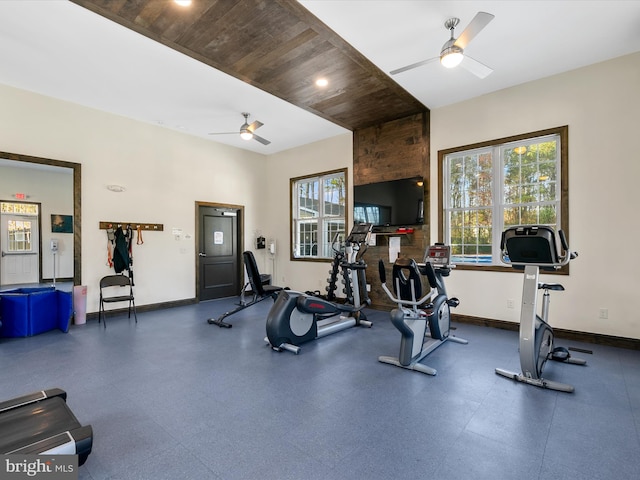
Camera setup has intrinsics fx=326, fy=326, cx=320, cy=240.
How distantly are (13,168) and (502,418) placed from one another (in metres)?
8.54

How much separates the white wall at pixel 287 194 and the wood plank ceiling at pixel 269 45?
1.66m

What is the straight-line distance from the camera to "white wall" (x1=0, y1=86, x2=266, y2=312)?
4.88 m

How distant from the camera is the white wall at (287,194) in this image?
679 centimetres

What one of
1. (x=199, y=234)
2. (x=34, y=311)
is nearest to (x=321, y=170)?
(x=199, y=234)

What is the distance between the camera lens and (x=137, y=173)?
19.4ft

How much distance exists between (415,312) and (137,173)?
537 centimetres

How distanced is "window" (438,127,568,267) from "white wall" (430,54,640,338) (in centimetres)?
17

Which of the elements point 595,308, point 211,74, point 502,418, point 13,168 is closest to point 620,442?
point 502,418

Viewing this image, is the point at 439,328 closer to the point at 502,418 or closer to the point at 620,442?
the point at 502,418

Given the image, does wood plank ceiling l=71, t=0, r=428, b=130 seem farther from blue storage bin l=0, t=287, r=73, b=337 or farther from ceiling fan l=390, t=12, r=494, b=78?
blue storage bin l=0, t=287, r=73, b=337

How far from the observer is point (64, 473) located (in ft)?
5.47

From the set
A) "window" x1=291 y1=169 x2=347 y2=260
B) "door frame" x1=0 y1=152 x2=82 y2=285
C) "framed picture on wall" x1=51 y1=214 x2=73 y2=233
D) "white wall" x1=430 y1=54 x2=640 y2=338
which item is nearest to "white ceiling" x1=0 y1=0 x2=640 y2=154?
"white wall" x1=430 y1=54 x2=640 y2=338

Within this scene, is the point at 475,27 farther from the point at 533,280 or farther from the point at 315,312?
the point at 315,312

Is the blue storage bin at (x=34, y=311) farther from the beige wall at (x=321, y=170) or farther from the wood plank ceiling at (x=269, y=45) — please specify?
the wood plank ceiling at (x=269, y=45)
